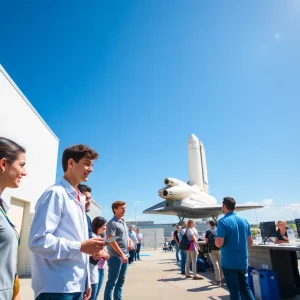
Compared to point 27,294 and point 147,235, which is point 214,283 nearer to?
point 27,294

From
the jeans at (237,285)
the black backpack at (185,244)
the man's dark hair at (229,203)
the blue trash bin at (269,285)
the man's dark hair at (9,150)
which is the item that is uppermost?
the man's dark hair at (9,150)

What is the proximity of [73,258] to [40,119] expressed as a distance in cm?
1010

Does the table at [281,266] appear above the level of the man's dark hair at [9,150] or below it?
below

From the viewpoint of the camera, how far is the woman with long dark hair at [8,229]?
1.39 metres

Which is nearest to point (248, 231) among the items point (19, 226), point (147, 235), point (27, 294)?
point (27, 294)

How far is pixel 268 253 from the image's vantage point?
5559 mm

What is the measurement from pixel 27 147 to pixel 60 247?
8.58m

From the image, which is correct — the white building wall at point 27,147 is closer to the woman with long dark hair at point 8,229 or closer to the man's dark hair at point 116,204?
the man's dark hair at point 116,204

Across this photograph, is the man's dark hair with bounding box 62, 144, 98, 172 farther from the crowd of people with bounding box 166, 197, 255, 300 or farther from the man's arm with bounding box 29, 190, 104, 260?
the crowd of people with bounding box 166, 197, 255, 300

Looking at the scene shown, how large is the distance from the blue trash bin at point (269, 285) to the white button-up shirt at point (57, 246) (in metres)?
4.71

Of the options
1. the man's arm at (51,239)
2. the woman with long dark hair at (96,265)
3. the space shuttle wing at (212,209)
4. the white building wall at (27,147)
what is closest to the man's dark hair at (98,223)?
the woman with long dark hair at (96,265)

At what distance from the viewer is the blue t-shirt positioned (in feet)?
11.1

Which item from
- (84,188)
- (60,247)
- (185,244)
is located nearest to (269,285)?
(185,244)

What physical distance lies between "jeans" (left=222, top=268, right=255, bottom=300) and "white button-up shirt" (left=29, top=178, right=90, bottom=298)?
2390 millimetres
